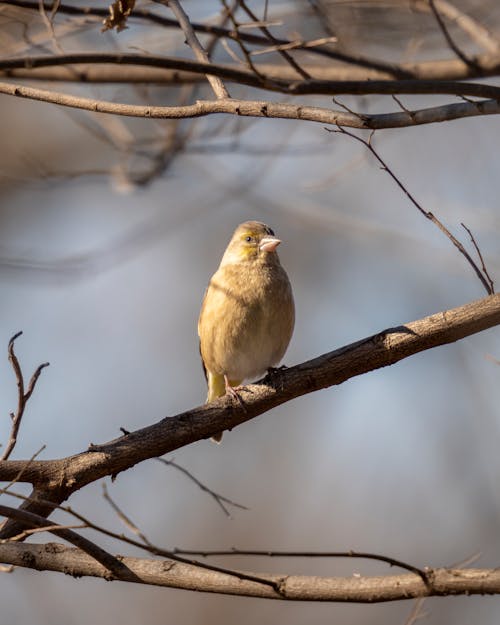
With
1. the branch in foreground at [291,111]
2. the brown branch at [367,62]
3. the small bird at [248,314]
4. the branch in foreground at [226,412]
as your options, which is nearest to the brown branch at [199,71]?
the brown branch at [367,62]

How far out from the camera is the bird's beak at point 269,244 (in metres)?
5.97

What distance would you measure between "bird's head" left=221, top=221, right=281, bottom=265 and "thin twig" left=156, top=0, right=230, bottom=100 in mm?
1992

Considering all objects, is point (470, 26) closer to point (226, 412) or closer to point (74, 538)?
point (226, 412)

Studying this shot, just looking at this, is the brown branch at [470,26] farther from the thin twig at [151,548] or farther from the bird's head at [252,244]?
the thin twig at [151,548]

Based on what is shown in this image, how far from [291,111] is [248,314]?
2.49 meters

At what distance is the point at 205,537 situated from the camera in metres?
9.38

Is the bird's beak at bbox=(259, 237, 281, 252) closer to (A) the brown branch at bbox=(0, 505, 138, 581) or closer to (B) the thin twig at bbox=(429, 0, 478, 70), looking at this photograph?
(B) the thin twig at bbox=(429, 0, 478, 70)

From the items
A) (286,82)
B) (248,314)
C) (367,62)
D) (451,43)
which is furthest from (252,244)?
(286,82)

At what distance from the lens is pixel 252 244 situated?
6.08m

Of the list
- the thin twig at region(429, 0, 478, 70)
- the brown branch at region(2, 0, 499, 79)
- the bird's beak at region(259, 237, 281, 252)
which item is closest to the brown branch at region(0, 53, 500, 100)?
the thin twig at region(429, 0, 478, 70)

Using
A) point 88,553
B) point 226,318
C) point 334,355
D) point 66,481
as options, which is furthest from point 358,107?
point 88,553

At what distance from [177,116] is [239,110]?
0.83 feet

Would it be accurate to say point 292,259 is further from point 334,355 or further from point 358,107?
point 334,355

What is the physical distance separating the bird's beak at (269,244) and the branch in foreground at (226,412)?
5.97 ft
